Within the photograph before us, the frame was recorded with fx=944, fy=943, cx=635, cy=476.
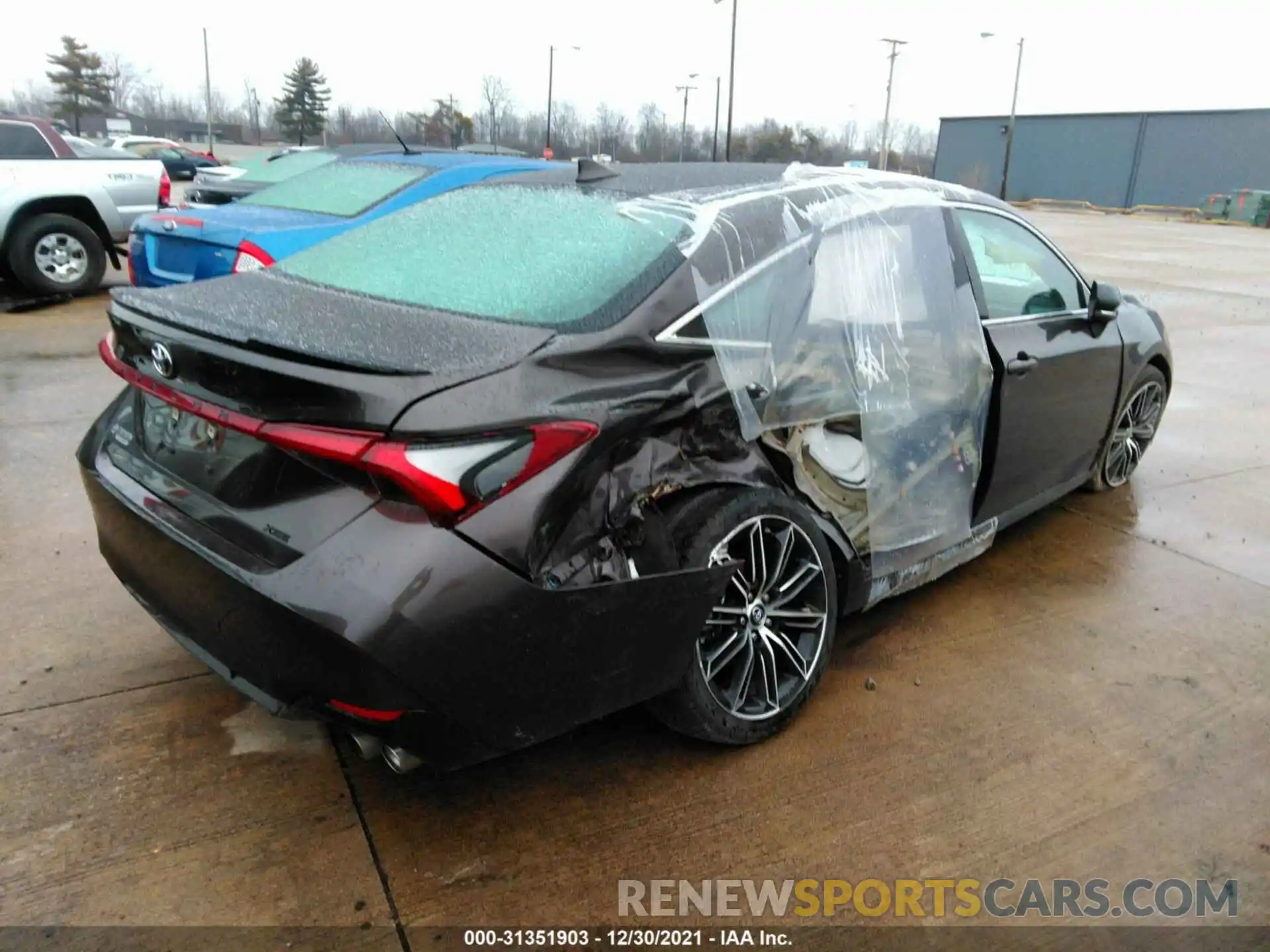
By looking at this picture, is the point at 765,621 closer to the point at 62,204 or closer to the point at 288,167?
the point at 288,167

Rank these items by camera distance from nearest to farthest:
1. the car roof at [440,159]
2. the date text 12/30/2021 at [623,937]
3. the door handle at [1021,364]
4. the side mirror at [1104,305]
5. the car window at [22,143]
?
the date text 12/30/2021 at [623,937], the door handle at [1021,364], the side mirror at [1104,305], the car roof at [440,159], the car window at [22,143]

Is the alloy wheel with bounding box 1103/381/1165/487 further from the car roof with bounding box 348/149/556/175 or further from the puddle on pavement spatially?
the car roof with bounding box 348/149/556/175

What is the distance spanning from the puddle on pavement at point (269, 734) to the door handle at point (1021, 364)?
267 cm

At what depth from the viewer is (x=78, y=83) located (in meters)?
73.9

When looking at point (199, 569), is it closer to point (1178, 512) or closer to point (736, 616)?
point (736, 616)

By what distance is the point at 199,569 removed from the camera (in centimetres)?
220

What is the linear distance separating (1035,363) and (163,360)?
297cm

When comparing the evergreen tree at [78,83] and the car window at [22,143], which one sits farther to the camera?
the evergreen tree at [78,83]

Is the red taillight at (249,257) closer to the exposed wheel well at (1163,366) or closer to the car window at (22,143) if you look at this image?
the car window at (22,143)

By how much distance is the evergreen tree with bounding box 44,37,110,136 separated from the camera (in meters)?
73.3

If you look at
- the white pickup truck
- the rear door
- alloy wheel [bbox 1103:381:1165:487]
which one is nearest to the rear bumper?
the rear door

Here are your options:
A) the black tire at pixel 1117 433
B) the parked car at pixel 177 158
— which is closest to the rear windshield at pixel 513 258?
the black tire at pixel 1117 433

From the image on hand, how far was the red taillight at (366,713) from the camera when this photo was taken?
6.64 feet

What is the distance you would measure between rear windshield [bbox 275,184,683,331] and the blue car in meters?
2.50
